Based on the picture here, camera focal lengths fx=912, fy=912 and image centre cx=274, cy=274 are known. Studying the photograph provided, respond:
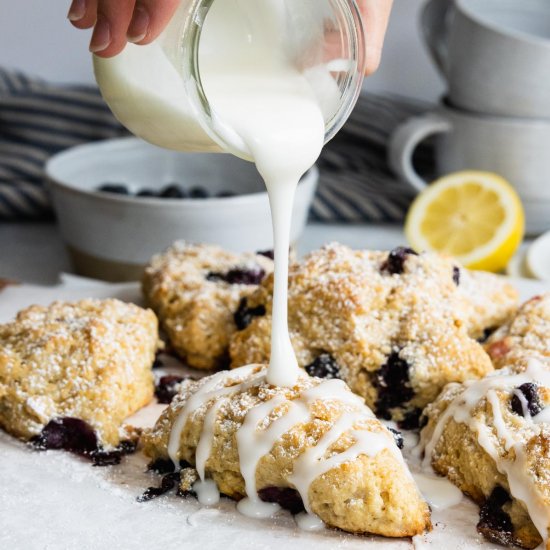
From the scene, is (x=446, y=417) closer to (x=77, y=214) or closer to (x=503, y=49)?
(x=77, y=214)

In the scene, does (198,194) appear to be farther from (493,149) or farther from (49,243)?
(493,149)

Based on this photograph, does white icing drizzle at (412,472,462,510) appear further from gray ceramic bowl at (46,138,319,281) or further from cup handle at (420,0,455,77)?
cup handle at (420,0,455,77)

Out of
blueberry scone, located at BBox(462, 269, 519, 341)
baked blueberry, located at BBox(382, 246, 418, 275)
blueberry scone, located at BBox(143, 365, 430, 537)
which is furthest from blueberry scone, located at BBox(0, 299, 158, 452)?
blueberry scone, located at BBox(462, 269, 519, 341)

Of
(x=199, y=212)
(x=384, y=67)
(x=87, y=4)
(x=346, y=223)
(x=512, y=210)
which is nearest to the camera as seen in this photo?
(x=87, y=4)

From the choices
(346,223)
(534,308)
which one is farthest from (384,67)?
(534,308)

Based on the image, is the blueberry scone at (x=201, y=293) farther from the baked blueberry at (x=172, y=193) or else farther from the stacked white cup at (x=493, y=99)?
the stacked white cup at (x=493, y=99)

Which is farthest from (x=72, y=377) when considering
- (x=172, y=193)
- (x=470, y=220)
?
(x=470, y=220)
